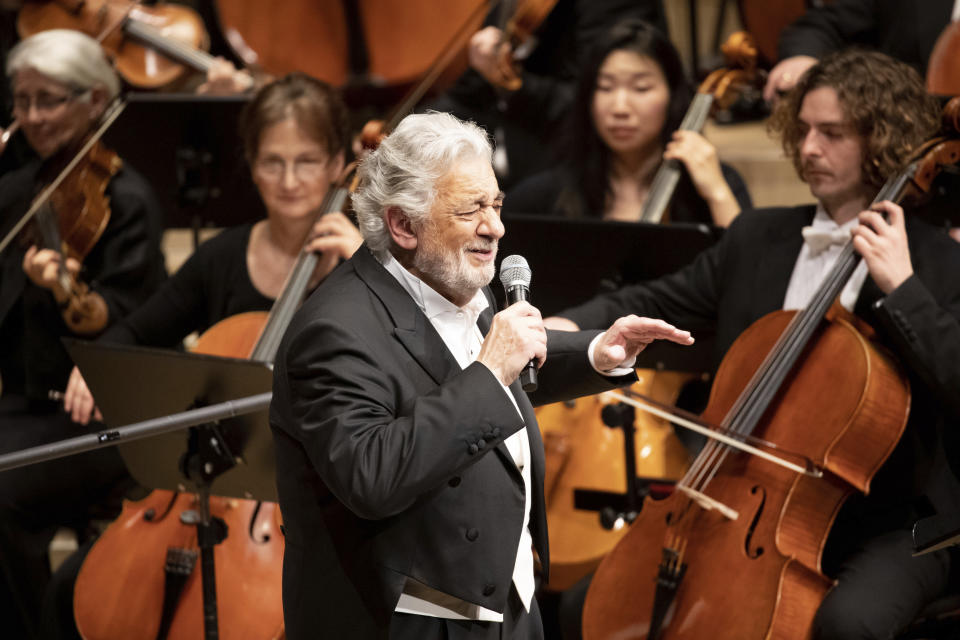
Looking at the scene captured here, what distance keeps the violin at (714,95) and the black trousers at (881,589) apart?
97cm

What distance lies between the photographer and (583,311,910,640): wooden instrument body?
1988mm

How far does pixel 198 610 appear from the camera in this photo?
220 cm

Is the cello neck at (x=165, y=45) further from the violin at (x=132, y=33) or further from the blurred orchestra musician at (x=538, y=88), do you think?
the blurred orchestra musician at (x=538, y=88)

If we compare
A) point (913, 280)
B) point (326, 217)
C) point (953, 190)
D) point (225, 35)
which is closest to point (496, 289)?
point (326, 217)

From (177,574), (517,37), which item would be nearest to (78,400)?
(177,574)

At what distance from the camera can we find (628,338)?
63.7 inches

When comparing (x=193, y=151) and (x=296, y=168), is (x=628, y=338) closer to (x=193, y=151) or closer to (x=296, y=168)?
(x=296, y=168)

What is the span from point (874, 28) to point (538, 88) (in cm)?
95

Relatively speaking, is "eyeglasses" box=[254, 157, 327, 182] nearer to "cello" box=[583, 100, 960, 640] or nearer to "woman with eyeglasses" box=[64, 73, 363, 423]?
"woman with eyeglasses" box=[64, 73, 363, 423]

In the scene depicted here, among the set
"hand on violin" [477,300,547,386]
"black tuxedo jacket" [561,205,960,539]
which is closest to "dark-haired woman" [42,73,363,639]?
"black tuxedo jacket" [561,205,960,539]

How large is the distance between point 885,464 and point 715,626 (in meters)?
0.49

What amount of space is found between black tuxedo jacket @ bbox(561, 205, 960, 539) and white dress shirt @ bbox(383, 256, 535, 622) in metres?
0.73

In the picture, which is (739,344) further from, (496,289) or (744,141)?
(744,141)

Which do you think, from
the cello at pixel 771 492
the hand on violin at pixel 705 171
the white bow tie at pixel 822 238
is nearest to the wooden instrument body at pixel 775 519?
the cello at pixel 771 492
